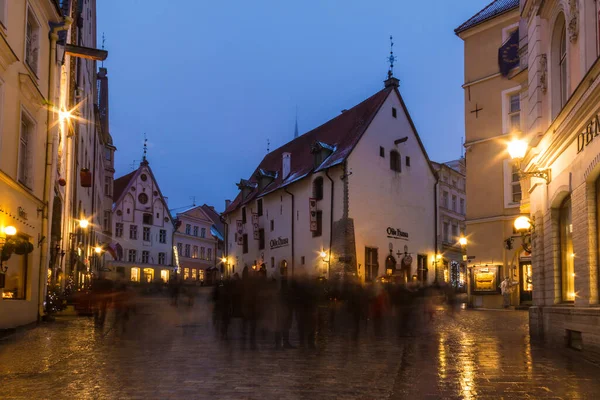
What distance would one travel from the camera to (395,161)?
43.4 metres

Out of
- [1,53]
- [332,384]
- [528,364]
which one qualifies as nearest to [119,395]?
[332,384]

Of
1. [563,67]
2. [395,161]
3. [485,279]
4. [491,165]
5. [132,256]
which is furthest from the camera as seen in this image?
[132,256]

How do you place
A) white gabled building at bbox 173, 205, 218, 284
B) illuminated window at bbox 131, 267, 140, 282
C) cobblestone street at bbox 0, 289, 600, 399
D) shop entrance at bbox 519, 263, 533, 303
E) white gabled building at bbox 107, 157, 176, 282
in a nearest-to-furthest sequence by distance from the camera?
1. cobblestone street at bbox 0, 289, 600, 399
2. shop entrance at bbox 519, 263, 533, 303
3. white gabled building at bbox 107, 157, 176, 282
4. illuminated window at bbox 131, 267, 140, 282
5. white gabled building at bbox 173, 205, 218, 284

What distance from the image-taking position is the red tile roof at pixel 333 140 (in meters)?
41.2

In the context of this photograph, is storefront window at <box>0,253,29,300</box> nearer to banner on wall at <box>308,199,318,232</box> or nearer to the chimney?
banner on wall at <box>308,199,318,232</box>

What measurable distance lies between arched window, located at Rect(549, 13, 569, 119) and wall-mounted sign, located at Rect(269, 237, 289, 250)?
32.7m

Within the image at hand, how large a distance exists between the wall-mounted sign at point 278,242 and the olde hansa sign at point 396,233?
794 centimetres

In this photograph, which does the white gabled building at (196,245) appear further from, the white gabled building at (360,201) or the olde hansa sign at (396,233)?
the olde hansa sign at (396,233)

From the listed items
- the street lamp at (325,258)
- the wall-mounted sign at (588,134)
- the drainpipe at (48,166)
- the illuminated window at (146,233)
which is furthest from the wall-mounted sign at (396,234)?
the illuminated window at (146,233)

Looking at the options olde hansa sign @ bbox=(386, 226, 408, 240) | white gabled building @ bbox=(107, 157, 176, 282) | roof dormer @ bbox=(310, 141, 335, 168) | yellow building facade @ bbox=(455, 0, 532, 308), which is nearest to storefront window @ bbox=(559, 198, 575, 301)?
yellow building facade @ bbox=(455, 0, 532, 308)

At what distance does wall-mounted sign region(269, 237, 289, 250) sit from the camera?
152 ft

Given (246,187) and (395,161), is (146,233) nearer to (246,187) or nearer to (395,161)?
(246,187)

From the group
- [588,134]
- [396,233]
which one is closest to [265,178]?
[396,233]

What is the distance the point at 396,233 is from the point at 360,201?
4.08 metres
